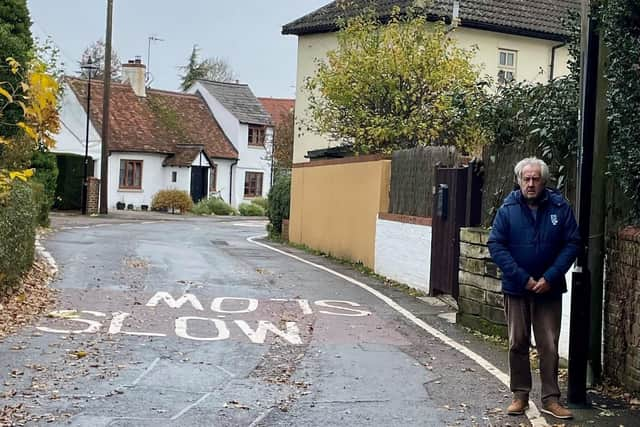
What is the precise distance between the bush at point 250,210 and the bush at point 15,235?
133 ft

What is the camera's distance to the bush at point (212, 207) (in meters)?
52.9

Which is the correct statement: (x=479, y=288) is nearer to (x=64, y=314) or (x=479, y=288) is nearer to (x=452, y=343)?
(x=452, y=343)

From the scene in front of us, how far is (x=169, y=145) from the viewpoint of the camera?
182 feet

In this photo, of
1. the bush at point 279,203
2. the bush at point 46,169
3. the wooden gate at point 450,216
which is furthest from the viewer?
the bush at point 46,169

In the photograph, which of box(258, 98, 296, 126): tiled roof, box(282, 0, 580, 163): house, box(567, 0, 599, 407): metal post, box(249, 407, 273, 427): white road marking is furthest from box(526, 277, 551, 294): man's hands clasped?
box(258, 98, 296, 126): tiled roof

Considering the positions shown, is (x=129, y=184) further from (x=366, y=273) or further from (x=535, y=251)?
(x=535, y=251)

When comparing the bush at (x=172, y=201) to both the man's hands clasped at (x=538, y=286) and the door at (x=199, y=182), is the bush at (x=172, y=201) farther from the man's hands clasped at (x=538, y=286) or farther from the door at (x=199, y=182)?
the man's hands clasped at (x=538, y=286)

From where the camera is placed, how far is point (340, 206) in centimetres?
2258

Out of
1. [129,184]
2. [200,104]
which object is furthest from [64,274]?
[200,104]

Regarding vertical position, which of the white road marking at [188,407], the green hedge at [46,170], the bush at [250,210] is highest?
the green hedge at [46,170]

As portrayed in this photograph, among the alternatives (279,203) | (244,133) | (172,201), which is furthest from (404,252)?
(244,133)

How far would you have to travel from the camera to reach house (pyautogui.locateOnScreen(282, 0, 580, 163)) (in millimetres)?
31984

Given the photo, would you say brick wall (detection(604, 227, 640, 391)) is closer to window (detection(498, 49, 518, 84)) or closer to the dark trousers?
the dark trousers

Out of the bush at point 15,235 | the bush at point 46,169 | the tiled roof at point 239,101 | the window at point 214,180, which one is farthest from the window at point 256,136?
the bush at point 15,235
